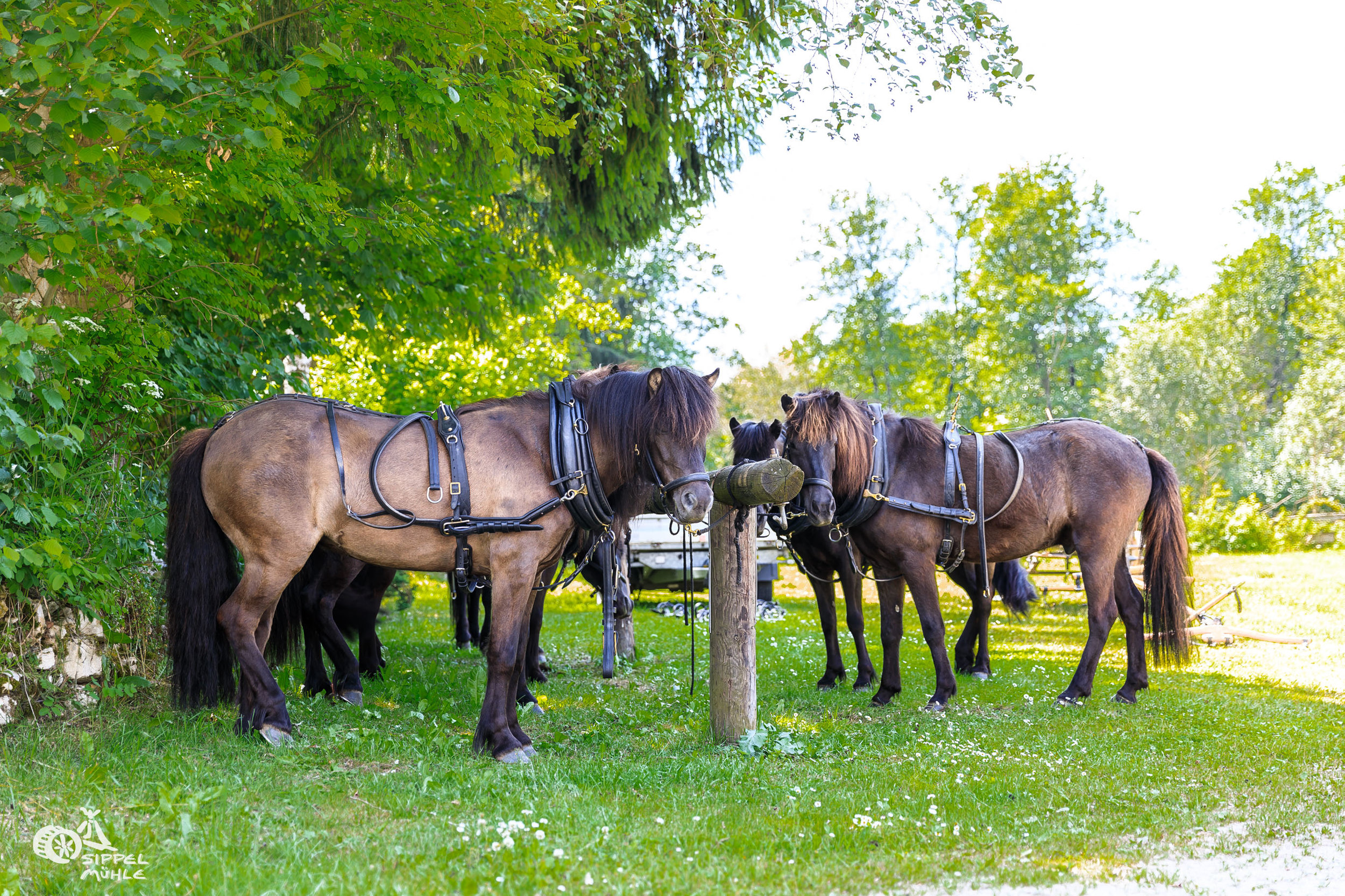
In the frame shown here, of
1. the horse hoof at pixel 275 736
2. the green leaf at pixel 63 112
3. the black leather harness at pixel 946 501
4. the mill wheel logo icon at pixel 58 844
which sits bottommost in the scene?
the horse hoof at pixel 275 736

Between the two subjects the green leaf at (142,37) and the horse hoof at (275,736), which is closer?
the green leaf at (142,37)

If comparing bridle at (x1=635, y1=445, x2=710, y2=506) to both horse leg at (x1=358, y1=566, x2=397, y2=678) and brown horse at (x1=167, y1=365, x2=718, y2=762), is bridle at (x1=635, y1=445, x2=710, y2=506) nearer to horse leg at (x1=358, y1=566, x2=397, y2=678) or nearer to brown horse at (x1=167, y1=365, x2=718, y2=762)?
brown horse at (x1=167, y1=365, x2=718, y2=762)

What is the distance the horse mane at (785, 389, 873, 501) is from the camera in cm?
577

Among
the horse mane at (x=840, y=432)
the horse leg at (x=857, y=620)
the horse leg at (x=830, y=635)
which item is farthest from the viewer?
the horse leg at (x=830, y=635)

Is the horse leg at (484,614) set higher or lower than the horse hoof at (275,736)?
lower

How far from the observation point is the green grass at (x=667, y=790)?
2.96m

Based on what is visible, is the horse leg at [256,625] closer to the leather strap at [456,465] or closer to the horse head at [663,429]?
the leather strap at [456,465]

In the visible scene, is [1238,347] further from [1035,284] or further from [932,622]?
[932,622]

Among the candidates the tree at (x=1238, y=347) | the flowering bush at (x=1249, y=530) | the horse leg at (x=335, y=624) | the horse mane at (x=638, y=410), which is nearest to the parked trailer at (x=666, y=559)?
the horse leg at (x=335, y=624)

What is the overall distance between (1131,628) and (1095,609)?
442mm

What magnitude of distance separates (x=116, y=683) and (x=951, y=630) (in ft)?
27.8

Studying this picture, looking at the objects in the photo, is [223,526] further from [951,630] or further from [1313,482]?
[1313,482]

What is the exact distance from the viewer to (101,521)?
15.7 feet

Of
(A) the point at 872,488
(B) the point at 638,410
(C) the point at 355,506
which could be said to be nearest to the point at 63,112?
(C) the point at 355,506
